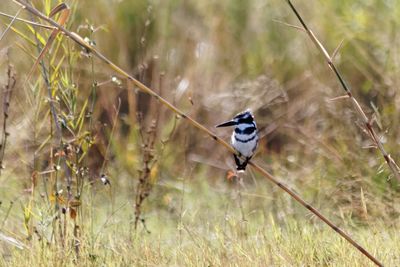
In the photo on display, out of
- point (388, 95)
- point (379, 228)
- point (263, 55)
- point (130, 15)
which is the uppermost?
point (130, 15)

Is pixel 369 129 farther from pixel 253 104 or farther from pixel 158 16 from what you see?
pixel 158 16

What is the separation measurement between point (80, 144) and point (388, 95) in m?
2.65

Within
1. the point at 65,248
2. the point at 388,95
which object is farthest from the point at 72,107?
the point at 388,95

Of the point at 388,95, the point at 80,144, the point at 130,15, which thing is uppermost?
the point at 130,15

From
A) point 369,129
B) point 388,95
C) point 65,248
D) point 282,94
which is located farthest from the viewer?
point 282,94

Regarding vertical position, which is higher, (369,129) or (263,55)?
(263,55)

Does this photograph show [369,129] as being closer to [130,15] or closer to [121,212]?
[121,212]

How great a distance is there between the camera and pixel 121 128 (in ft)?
24.3

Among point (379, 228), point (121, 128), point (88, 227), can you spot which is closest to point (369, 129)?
point (379, 228)

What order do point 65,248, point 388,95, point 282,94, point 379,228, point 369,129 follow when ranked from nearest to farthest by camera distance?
1. point 369,129
2. point 65,248
3. point 379,228
4. point 388,95
5. point 282,94

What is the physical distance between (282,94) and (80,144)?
279 centimetres

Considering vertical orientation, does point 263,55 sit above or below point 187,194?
above

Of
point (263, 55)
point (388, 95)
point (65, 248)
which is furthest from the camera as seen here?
point (263, 55)

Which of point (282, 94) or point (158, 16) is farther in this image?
point (158, 16)
